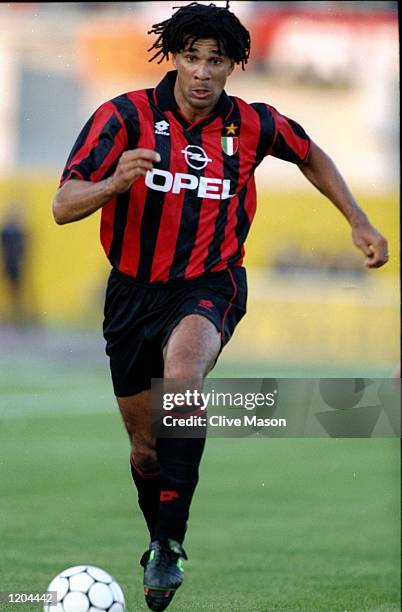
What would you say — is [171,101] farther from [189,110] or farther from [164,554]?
[164,554]

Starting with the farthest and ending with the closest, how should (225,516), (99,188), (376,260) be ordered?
1. (225,516)
2. (376,260)
3. (99,188)

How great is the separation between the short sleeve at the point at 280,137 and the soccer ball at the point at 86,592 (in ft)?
4.96

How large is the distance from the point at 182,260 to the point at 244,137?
1.57ft

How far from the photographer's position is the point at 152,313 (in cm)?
395

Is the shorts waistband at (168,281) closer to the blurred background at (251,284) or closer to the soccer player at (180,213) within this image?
the soccer player at (180,213)

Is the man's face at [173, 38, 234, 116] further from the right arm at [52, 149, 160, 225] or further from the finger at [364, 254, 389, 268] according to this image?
the finger at [364, 254, 389, 268]

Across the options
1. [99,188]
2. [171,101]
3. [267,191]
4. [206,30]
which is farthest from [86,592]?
[267,191]

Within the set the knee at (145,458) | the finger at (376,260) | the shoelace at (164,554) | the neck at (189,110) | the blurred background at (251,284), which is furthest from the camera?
the blurred background at (251,284)

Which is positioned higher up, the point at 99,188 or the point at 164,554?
the point at 99,188

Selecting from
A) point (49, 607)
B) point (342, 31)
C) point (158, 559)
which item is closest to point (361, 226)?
point (158, 559)

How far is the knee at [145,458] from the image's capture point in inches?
170

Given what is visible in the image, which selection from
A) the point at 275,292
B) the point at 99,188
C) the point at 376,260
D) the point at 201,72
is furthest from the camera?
the point at 275,292

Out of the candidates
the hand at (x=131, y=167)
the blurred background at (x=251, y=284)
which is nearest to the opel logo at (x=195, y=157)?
the hand at (x=131, y=167)

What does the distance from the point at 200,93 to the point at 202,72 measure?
0.08 metres
